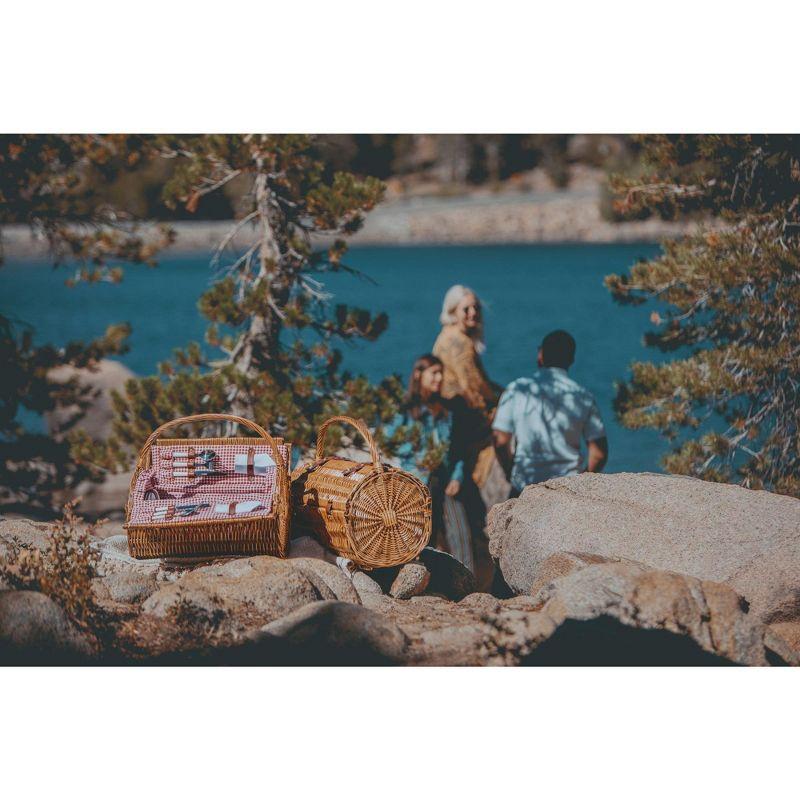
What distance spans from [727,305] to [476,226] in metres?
2.55

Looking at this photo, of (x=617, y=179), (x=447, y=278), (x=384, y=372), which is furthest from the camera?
(x=447, y=278)

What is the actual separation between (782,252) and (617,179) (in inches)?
43.3

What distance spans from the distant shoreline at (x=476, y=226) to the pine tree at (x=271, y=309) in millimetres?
472

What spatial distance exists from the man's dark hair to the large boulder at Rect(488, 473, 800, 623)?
70 centimetres

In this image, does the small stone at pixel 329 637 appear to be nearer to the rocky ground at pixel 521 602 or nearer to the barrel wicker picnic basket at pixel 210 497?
A: the rocky ground at pixel 521 602

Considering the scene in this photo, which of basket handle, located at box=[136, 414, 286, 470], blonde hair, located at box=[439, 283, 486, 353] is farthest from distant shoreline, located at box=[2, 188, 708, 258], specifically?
basket handle, located at box=[136, 414, 286, 470]

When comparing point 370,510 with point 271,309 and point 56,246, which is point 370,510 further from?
point 56,246

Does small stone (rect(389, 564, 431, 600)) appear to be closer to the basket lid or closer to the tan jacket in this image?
the basket lid

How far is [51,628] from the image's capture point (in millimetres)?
5309

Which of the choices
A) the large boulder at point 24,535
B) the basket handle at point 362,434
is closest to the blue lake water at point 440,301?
the basket handle at point 362,434

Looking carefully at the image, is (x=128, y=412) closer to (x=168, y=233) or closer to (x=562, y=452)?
(x=168, y=233)

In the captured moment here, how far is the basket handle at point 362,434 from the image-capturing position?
5480 millimetres
